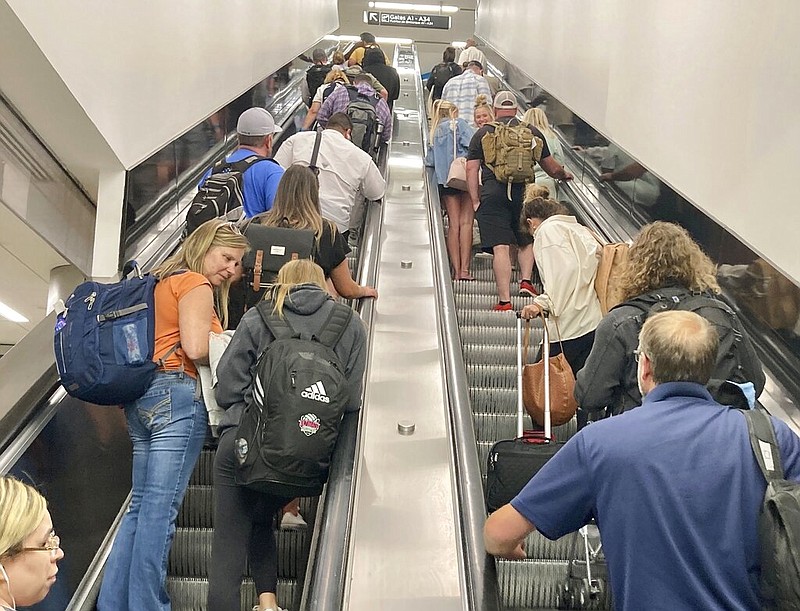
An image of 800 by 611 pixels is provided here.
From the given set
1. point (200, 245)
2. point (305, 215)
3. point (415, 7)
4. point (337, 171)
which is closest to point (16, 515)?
point (200, 245)

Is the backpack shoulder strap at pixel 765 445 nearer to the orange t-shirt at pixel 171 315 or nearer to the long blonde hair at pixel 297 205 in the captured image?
the orange t-shirt at pixel 171 315

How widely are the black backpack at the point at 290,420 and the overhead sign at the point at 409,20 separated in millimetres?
23848

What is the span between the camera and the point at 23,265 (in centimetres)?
573

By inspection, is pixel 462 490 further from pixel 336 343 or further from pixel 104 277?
pixel 104 277

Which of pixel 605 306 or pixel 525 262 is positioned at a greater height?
pixel 605 306

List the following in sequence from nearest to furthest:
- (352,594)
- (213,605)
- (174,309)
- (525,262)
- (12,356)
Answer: (352,594), (213,605), (174,309), (12,356), (525,262)

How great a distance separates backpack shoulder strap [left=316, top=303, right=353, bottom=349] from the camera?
283 cm

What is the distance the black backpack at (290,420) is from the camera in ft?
8.58

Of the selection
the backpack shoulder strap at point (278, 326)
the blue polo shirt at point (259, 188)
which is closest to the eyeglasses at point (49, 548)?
the backpack shoulder strap at point (278, 326)

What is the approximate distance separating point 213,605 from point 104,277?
264cm

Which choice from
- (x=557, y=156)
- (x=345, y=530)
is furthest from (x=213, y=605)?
(x=557, y=156)

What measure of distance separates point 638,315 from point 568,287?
1421mm

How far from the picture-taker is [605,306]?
4.20m

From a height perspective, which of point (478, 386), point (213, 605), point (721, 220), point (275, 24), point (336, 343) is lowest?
point (275, 24)
